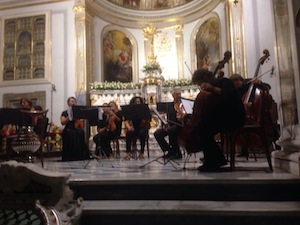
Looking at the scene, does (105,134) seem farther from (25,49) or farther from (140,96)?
(25,49)

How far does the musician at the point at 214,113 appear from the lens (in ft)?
12.5

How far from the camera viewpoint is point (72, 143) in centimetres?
686

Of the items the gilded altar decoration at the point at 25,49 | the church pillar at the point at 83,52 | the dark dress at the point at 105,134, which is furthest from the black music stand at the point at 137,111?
the gilded altar decoration at the point at 25,49

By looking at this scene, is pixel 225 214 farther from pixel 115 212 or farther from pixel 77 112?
pixel 77 112

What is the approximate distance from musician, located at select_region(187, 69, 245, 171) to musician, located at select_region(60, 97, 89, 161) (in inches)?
147

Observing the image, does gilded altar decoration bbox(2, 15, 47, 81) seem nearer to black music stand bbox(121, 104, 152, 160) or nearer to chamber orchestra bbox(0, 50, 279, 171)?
chamber orchestra bbox(0, 50, 279, 171)

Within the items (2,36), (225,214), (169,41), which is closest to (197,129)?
(225,214)

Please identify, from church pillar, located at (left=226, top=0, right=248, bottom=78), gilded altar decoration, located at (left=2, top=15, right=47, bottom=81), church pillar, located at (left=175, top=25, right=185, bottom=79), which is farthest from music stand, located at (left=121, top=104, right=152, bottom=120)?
church pillar, located at (left=175, top=25, right=185, bottom=79)

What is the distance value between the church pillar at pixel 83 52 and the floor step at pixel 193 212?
361 inches

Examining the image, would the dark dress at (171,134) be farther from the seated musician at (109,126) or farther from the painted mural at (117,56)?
the painted mural at (117,56)

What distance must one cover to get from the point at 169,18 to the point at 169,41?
3.48ft

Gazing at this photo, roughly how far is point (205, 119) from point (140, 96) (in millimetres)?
7770

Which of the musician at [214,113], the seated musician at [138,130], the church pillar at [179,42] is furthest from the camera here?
the church pillar at [179,42]

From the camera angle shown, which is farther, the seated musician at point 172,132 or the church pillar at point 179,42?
the church pillar at point 179,42
